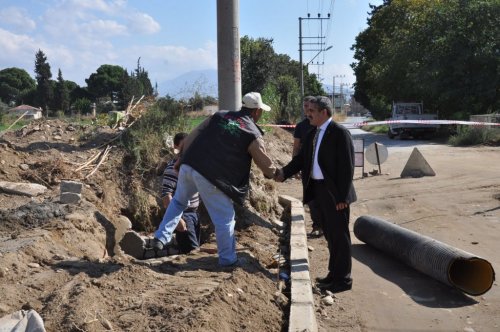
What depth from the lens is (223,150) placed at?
17.2 feet

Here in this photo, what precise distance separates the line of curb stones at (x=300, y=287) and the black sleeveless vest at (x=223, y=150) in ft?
3.27

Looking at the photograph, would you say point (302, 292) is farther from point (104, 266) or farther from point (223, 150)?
point (104, 266)

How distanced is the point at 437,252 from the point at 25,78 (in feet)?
329

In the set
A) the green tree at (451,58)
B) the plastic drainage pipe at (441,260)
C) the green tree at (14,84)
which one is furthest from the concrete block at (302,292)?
the green tree at (14,84)

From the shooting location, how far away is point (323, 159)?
550 centimetres

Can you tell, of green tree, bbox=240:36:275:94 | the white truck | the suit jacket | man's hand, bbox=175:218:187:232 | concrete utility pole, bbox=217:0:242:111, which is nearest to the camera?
the suit jacket

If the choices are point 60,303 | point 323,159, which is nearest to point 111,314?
point 60,303

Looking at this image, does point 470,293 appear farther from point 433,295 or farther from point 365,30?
point 365,30

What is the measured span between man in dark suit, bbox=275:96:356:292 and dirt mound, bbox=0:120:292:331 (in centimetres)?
69

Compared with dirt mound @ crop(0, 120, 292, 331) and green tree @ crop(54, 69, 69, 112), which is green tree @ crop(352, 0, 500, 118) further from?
green tree @ crop(54, 69, 69, 112)

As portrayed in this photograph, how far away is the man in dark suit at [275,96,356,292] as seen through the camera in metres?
5.41

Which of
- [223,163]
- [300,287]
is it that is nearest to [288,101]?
[223,163]

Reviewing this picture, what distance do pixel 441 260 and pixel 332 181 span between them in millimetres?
1349

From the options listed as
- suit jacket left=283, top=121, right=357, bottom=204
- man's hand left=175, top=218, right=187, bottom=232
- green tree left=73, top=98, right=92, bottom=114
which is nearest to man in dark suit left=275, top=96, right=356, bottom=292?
suit jacket left=283, top=121, right=357, bottom=204
